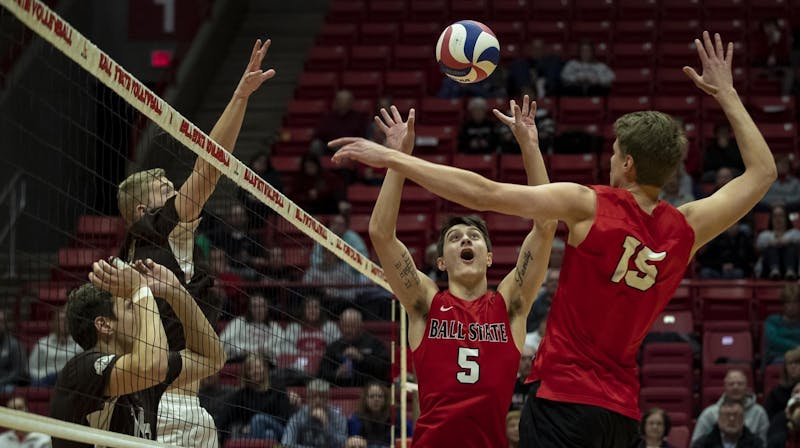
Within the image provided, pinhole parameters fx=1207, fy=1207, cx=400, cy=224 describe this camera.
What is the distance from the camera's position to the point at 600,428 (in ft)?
16.0

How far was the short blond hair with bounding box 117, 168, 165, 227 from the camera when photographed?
6504mm

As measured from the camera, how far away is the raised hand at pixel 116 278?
17.5ft

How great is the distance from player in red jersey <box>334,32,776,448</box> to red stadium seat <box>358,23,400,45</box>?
51.4 ft

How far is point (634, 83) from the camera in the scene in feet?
61.5

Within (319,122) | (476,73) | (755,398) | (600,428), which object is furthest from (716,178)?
(600,428)

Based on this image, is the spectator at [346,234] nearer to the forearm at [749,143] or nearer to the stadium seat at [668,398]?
the stadium seat at [668,398]

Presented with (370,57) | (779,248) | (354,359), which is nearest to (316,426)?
(354,359)

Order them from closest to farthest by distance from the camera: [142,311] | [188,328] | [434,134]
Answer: [142,311] → [188,328] → [434,134]

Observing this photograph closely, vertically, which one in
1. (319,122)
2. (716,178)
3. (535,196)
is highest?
(319,122)

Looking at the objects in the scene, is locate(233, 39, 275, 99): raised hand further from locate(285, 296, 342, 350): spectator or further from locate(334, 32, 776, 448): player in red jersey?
locate(285, 296, 342, 350): spectator

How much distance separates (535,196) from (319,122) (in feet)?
46.1

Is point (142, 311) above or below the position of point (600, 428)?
above

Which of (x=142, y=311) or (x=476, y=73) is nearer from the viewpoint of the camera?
(x=142, y=311)

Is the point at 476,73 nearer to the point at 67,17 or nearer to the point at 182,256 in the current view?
the point at 182,256
